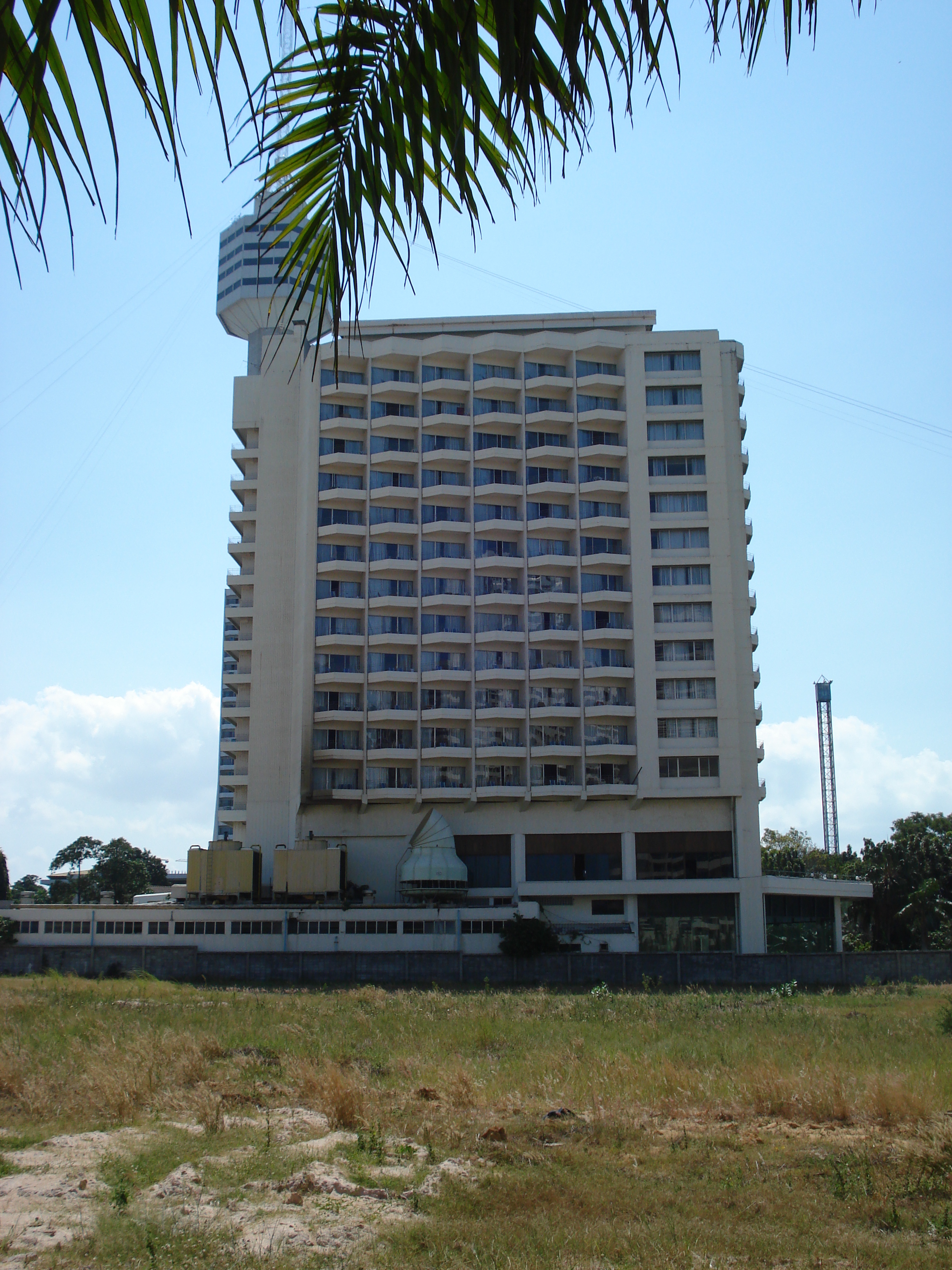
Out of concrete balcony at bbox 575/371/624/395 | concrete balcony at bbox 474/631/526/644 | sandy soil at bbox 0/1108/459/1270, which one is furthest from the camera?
concrete balcony at bbox 575/371/624/395

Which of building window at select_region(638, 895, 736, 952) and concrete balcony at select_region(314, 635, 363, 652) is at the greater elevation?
concrete balcony at select_region(314, 635, 363, 652)

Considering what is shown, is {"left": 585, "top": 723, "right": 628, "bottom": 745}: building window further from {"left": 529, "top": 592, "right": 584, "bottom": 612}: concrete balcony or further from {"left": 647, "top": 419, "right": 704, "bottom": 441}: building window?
{"left": 647, "top": 419, "right": 704, "bottom": 441}: building window

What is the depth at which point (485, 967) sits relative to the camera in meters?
59.4

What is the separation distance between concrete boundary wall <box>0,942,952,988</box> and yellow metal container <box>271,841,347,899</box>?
7.31 m

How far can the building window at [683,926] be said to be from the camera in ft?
234

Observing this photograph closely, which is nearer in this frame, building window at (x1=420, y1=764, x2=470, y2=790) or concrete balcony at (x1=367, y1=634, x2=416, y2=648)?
building window at (x1=420, y1=764, x2=470, y2=790)

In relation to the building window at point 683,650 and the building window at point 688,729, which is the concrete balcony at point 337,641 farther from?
the building window at point 688,729

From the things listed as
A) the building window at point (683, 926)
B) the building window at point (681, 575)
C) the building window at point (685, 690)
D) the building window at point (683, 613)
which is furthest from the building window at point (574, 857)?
the building window at point (681, 575)

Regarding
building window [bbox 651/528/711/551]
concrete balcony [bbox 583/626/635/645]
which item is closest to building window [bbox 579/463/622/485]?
building window [bbox 651/528/711/551]

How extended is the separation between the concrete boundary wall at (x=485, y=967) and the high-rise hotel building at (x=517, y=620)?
42.4ft

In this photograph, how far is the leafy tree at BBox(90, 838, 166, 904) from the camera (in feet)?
387

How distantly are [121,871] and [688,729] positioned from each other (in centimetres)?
7342

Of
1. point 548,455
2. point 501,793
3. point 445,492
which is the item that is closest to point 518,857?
point 501,793

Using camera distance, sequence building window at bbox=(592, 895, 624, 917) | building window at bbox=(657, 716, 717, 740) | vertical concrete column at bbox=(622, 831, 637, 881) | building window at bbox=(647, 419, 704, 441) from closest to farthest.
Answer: building window at bbox=(592, 895, 624, 917) → vertical concrete column at bbox=(622, 831, 637, 881) → building window at bbox=(657, 716, 717, 740) → building window at bbox=(647, 419, 704, 441)
